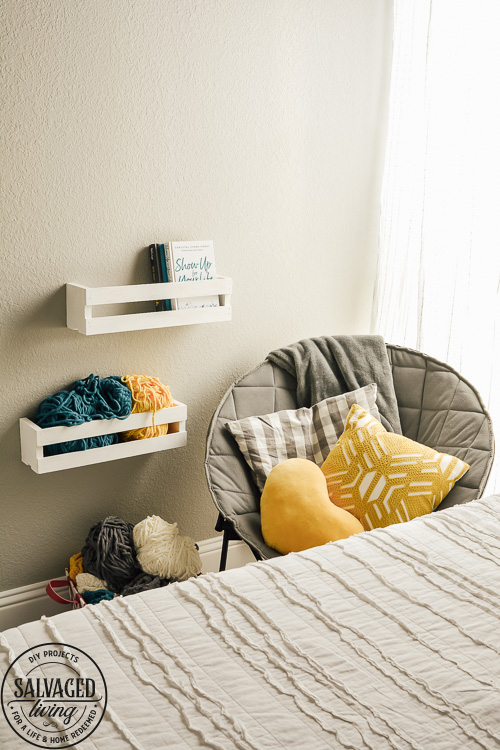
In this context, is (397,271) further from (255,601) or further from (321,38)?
(255,601)

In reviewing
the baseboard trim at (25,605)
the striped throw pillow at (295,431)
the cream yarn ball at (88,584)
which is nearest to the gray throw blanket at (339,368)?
the striped throw pillow at (295,431)

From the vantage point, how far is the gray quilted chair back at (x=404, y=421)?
2.02m

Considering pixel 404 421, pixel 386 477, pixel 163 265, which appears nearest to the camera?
pixel 386 477

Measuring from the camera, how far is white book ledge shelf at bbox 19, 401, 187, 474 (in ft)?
6.50

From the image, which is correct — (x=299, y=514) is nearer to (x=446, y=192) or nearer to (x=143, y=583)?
(x=143, y=583)

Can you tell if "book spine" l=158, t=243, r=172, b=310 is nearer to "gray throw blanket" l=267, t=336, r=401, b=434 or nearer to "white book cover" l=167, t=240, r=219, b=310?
"white book cover" l=167, t=240, r=219, b=310

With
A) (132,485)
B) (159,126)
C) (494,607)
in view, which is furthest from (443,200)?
(494,607)

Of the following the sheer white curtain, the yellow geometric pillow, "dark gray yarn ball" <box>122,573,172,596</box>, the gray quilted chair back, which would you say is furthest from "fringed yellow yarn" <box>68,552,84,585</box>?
the sheer white curtain

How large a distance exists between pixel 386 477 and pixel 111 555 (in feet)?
2.87

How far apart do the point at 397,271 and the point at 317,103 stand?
70 cm

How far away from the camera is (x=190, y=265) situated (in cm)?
225

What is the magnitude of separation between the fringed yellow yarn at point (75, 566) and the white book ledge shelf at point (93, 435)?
0.35m

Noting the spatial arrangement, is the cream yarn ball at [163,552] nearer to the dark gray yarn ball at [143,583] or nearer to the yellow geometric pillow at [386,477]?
the dark gray yarn ball at [143,583]

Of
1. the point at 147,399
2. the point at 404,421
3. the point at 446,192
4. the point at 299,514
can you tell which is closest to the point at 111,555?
the point at 147,399
